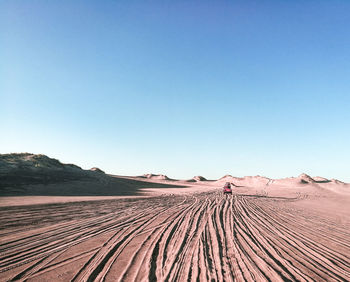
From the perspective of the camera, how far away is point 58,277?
3.89 metres

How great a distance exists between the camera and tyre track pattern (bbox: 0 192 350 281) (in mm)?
4113

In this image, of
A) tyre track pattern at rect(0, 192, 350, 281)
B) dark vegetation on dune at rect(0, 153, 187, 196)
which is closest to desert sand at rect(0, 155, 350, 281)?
tyre track pattern at rect(0, 192, 350, 281)

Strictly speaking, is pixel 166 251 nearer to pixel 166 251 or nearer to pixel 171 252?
pixel 166 251

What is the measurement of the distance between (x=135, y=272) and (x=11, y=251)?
346cm

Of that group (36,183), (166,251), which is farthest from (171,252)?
(36,183)

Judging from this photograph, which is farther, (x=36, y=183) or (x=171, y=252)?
(x=36, y=183)

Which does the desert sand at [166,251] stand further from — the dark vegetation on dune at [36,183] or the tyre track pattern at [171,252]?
the dark vegetation on dune at [36,183]

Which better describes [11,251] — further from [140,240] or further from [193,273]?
[193,273]

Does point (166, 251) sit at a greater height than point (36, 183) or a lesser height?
lesser

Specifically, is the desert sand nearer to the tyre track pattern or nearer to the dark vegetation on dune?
the tyre track pattern

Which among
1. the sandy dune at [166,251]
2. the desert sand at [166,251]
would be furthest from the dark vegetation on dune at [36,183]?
the desert sand at [166,251]

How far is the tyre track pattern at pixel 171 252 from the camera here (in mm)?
4113

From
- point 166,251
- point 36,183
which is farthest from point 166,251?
point 36,183

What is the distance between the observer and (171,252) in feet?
17.1
